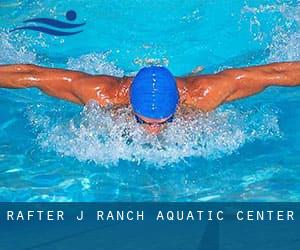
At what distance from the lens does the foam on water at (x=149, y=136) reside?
5.52 metres

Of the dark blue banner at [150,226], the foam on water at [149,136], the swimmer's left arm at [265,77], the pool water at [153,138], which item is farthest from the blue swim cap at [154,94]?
the pool water at [153,138]

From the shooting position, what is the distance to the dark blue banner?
5.03m

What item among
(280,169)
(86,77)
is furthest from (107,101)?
(280,169)

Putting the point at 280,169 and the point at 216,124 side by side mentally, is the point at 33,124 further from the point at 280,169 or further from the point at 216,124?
the point at 280,169

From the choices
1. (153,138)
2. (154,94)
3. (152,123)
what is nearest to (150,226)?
(153,138)

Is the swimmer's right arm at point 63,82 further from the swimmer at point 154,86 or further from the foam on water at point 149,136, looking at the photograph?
the foam on water at point 149,136

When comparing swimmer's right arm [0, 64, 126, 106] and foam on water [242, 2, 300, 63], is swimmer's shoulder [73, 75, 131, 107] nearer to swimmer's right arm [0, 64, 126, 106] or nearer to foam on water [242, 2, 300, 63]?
swimmer's right arm [0, 64, 126, 106]

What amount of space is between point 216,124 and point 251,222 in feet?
2.81

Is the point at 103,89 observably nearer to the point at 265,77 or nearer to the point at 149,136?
the point at 149,136

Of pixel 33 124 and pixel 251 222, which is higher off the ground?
pixel 33 124

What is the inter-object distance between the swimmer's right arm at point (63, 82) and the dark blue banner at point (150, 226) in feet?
3.45

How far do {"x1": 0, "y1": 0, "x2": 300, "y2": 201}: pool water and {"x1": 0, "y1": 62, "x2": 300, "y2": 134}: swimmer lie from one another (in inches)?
33.4

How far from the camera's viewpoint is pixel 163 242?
510cm

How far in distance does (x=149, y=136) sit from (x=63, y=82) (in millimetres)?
1079
